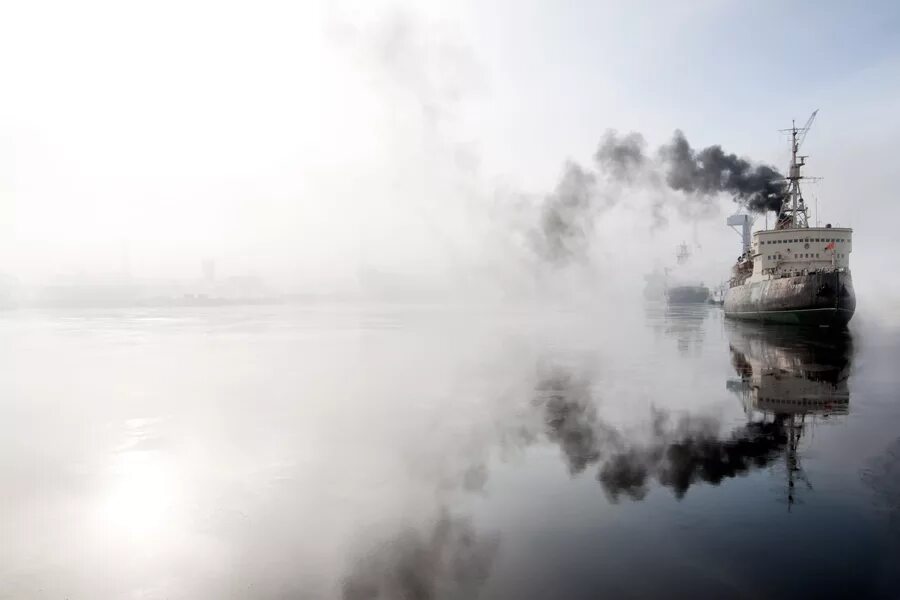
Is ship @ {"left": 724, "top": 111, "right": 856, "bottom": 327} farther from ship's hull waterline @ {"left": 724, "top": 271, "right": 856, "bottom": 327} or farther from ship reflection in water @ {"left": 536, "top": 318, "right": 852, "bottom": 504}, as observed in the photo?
ship reflection in water @ {"left": 536, "top": 318, "right": 852, "bottom": 504}

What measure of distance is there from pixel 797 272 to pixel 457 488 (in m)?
57.1

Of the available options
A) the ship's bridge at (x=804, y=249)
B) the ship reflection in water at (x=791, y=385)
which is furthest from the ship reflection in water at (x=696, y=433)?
the ship's bridge at (x=804, y=249)

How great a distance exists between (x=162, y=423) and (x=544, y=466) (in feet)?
46.5

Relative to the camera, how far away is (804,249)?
2354 inches

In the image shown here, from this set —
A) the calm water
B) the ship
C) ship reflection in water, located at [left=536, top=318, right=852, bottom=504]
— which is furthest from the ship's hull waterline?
the calm water

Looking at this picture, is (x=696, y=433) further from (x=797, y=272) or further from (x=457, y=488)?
(x=797, y=272)

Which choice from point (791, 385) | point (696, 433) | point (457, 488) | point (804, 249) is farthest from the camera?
point (804, 249)

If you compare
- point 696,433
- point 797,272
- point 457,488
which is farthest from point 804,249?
point 457,488

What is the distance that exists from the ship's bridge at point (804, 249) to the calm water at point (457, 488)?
37392mm

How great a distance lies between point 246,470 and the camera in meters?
14.1

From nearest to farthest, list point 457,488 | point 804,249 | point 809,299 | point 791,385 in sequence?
point 457,488
point 791,385
point 809,299
point 804,249

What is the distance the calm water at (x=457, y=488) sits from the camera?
830 cm

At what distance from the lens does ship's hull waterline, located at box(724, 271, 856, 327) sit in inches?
2028

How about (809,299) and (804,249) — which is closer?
(809,299)
